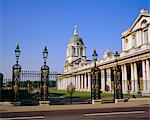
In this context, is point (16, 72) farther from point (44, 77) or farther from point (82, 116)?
point (82, 116)

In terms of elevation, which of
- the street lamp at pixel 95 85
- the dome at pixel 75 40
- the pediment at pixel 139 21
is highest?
the dome at pixel 75 40

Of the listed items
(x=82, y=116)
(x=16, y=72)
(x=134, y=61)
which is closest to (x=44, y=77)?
(x=16, y=72)

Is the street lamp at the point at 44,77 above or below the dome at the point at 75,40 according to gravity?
below

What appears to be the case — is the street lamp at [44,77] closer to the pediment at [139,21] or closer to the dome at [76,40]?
the pediment at [139,21]

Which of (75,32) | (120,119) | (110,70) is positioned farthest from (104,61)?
(75,32)

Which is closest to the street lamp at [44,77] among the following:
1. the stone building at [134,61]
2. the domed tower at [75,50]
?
the stone building at [134,61]

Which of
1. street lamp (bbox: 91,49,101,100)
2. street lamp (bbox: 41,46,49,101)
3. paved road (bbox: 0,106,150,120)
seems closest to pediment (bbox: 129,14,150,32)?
street lamp (bbox: 91,49,101,100)

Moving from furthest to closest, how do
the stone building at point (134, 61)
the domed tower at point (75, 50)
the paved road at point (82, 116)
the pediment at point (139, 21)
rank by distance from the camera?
the domed tower at point (75, 50) → the pediment at point (139, 21) → the stone building at point (134, 61) → the paved road at point (82, 116)

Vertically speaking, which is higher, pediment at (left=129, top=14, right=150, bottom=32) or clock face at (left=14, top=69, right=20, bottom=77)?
pediment at (left=129, top=14, right=150, bottom=32)

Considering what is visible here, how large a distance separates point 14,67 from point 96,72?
912cm

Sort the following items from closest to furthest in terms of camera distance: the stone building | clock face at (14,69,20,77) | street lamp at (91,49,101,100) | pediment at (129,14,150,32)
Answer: clock face at (14,69,20,77) → street lamp at (91,49,101,100) → the stone building → pediment at (129,14,150,32)

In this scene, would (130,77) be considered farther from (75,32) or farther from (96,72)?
(75,32)

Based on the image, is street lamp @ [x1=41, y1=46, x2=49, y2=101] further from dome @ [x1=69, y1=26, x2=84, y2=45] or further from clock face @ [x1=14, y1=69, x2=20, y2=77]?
dome @ [x1=69, y1=26, x2=84, y2=45]

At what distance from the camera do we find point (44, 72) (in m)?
25.5
